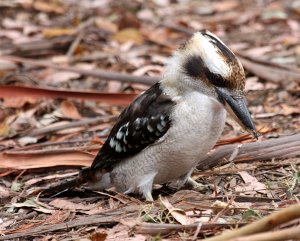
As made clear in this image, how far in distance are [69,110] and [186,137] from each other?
2506mm

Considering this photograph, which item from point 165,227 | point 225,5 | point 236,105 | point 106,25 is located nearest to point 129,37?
point 106,25

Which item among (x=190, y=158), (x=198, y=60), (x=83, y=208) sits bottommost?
(x=83, y=208)

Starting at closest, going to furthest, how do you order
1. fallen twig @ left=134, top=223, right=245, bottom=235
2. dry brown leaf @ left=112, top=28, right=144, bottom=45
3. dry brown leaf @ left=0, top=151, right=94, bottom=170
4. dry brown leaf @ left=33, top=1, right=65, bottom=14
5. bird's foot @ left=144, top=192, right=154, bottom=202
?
fallen twig @ left=134, top=223, right=245, bottom=235
bird's foot @ left=144, top=192, right=154, bottom=202
dry brown leaf @ left=0, top=151, right=94, bottom=170
dry brown leaf @ left=112, top=28, right=144, bottom=45
dry brown leaf @ left=33, top=1, right=65, bottom=14

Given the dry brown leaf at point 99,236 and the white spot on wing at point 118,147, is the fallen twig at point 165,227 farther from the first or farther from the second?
the white spot on wing at point 118,147

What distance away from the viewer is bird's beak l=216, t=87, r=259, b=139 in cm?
413

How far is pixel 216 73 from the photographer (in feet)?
13.5

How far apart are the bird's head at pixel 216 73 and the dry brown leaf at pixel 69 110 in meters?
2.30

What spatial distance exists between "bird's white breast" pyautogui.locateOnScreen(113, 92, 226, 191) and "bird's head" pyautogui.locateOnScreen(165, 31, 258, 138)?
0.08m

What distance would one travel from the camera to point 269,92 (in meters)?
6.55

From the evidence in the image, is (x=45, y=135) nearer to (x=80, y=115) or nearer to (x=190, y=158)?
(x=80, y=115)

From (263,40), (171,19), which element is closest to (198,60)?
(263,40)

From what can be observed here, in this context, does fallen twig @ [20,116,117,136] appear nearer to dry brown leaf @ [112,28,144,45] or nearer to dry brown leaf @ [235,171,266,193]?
dry brown leaf @ [235,171,266,193]

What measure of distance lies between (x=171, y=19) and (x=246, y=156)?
4980 millimetres

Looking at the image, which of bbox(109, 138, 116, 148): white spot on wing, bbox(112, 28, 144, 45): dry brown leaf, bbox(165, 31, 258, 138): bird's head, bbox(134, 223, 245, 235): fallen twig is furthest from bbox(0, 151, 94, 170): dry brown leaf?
bbox(112, 28, 144, 45): dry brown leaf
